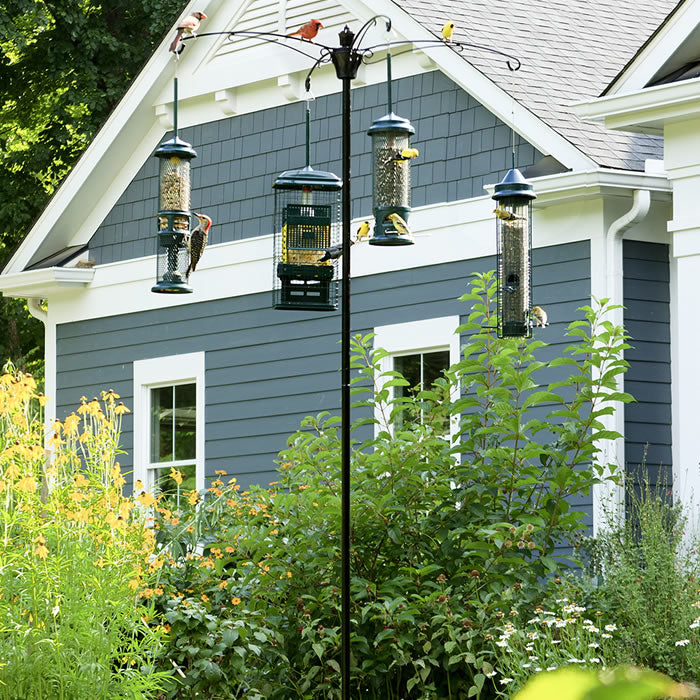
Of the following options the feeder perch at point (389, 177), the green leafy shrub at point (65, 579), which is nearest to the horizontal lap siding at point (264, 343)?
the feeder perch at point (389, 177)

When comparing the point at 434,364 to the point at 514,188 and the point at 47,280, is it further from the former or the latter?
the point at 47,280

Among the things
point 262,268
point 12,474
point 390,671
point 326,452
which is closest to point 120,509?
point 12,474

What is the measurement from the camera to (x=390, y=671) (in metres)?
6.52

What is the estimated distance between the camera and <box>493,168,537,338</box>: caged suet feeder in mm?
6645

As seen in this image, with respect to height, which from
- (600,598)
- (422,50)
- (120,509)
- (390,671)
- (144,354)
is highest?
(422,50)

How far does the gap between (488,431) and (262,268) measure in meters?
4.43

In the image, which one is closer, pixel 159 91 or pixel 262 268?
pixel 262 268

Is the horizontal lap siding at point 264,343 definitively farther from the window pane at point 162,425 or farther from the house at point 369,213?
the window pane at point 162,425

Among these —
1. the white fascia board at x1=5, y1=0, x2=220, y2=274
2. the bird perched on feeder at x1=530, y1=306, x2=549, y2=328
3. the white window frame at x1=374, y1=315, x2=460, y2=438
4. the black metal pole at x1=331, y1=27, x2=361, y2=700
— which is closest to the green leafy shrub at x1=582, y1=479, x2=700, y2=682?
the bird perched on feeder at x1=530, y1=306, x2=549, y2=328

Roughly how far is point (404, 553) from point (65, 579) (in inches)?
71.5

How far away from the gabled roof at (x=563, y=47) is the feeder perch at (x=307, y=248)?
2.52 m

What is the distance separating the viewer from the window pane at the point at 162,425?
11.3m

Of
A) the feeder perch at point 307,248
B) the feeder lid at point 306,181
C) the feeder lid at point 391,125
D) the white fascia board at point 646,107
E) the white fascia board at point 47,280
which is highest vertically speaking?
the white fascia board at point 646,107

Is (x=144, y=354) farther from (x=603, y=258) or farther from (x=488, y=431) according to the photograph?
(x=488, y=431)
